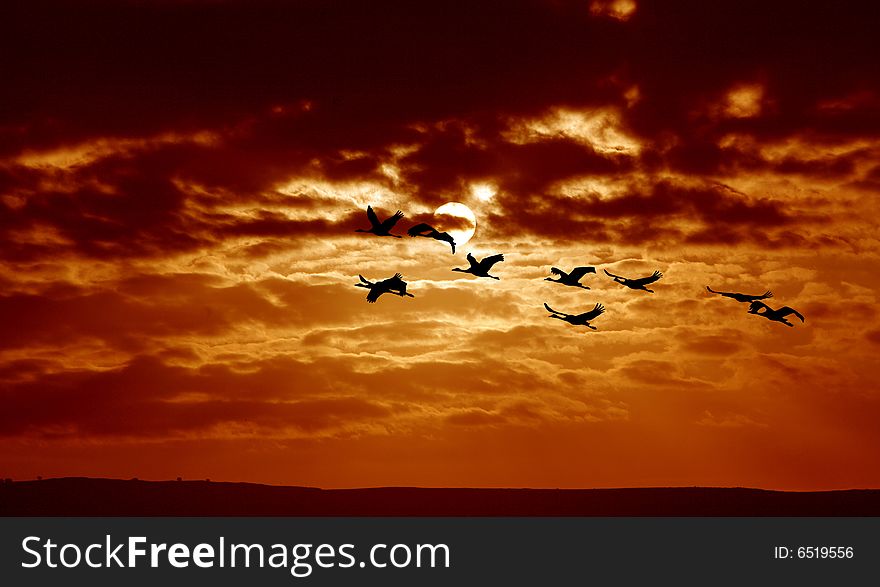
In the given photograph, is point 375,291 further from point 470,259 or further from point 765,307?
point 765,307

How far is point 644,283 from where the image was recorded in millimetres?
51938

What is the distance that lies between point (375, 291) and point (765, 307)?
748 inches

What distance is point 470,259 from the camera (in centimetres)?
5069
